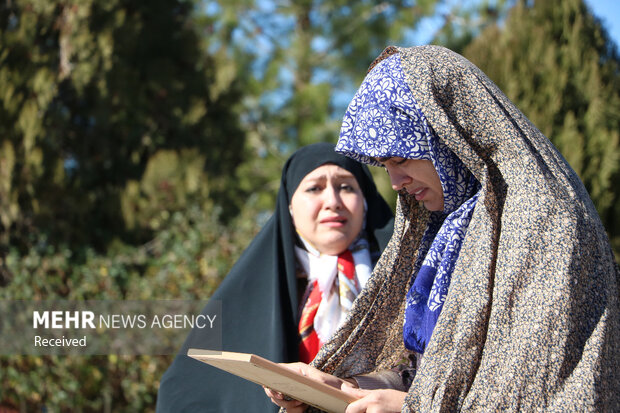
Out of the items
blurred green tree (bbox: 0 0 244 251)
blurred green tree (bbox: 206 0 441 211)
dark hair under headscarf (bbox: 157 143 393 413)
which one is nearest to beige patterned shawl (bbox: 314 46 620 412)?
dark hair under headscarf (bbox: 157 143 393 413)

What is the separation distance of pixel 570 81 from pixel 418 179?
138 inches

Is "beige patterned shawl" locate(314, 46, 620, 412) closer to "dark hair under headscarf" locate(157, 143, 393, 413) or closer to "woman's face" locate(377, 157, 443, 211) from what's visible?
"woman's face" locate(377, 157, 443, 211)

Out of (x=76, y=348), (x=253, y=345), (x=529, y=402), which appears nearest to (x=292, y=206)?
(x=253, y=345)

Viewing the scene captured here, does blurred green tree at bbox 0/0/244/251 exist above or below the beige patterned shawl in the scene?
above

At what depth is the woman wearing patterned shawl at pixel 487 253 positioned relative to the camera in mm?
1461

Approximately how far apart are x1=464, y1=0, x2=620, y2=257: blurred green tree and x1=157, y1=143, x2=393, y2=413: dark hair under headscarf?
230cm

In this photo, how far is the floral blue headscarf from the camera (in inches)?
70.8

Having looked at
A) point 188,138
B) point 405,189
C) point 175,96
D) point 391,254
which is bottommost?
point 391,254

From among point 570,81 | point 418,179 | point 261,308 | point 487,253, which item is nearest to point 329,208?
point 261,308

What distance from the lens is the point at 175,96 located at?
704 centimetres

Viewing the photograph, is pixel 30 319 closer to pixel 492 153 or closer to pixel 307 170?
pixel 307 170

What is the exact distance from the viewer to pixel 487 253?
1.59 meters

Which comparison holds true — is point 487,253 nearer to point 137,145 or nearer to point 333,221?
point 333,221

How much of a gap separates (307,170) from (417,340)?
3.92ft
